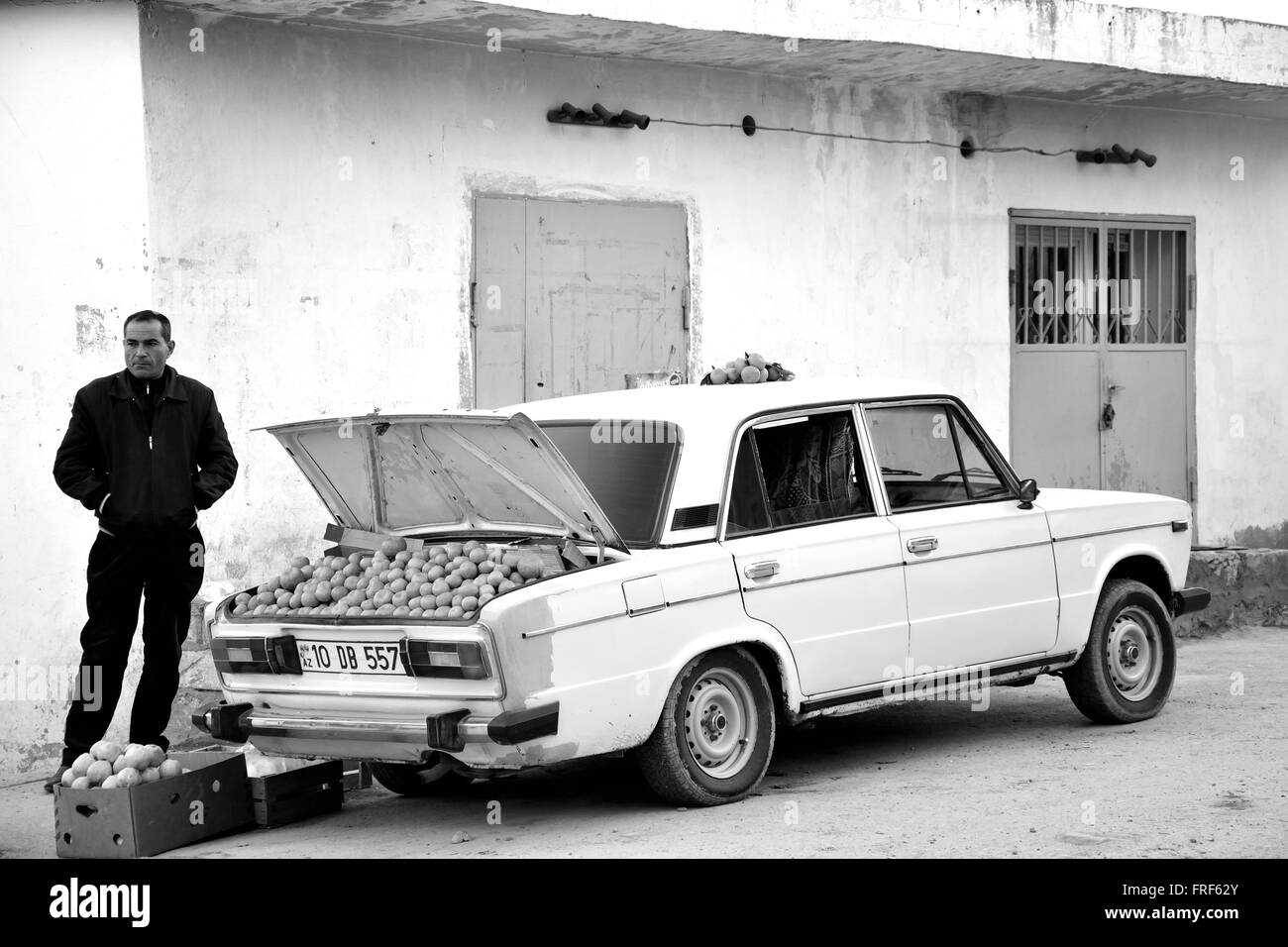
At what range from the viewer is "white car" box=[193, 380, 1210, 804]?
5926mm

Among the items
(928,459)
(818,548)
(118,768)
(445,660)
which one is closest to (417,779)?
(118,768)

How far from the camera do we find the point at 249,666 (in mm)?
6406

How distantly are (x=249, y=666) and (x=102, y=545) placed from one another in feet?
4.09

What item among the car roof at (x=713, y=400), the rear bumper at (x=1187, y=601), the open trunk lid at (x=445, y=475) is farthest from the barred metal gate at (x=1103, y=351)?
the open trunk lid at (x=445, y=475)

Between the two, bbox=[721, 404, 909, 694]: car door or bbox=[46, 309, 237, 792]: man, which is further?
bbox=[46, 309, 237, 792]: man

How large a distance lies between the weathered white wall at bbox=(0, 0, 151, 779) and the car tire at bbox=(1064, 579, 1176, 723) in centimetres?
485

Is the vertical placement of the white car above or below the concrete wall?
below

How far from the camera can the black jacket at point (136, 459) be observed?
7121mm

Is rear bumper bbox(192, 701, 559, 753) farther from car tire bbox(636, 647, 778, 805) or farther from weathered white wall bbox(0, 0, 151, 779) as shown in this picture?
weathered white wall bbox(0, 0, 151, 779)

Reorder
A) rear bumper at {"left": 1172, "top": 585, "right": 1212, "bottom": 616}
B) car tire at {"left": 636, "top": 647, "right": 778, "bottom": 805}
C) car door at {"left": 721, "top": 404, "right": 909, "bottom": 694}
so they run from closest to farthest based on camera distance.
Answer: car tire at {"left": 636, "top": 647, "right": 778, "bottom": 805} < car door at {"left": 721, "top": 404, "right": 909, "bottom": 694} < rear bumper at {"left": 1172, "top": 585, "right": 1212, "bottom": 616}

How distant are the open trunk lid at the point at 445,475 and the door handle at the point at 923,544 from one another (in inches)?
A: 55.8

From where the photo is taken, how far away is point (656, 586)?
20.2ft

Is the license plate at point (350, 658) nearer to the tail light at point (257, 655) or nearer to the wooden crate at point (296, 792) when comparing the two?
the tail light at point (257, 655)

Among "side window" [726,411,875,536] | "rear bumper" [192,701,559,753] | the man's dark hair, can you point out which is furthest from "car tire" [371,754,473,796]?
the man's dark hair
